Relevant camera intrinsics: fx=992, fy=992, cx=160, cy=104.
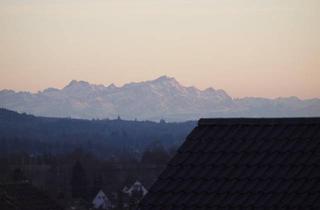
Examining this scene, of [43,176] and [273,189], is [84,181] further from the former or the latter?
[273,189]

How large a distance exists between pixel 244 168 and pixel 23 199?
1000 inches

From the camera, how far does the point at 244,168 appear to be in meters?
10.0

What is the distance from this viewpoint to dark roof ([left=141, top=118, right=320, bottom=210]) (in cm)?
973

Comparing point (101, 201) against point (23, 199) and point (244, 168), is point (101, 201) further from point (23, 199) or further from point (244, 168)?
point (244, 168)

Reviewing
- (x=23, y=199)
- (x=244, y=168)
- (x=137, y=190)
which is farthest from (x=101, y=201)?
(x=244, y=168)

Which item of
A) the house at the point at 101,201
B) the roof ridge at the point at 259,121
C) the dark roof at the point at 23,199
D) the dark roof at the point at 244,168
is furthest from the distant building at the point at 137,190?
the dark roof at the point at 244,168

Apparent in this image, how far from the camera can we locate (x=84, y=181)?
7831 cm

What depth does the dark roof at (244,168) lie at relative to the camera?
31.9ft

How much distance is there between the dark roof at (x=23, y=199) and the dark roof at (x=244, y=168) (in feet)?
76.8

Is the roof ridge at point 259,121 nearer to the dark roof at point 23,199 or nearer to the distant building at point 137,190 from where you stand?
the dark roof at point 23,199

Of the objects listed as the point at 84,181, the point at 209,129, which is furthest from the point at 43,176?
the point at 209,129

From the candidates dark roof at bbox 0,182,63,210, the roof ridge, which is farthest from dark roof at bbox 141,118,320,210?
dark roof at bbox 0,182,63,210

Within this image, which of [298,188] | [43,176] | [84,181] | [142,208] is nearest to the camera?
[298,188]

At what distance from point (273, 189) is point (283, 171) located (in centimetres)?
23
